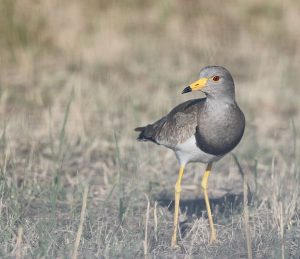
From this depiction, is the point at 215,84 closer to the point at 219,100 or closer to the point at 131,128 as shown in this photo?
the point at 219,100

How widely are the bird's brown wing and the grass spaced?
0.33 metres

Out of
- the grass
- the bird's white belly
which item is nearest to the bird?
the bird's white belly

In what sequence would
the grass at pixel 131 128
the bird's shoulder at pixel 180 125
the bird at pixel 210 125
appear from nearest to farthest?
1. the grass at pixel 131 128
2. the bird at pixel 210 125
3. the bird's shoulder at pixel 180 125

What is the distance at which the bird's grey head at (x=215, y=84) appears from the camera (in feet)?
17.6

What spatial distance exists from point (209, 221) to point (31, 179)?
5.28ft

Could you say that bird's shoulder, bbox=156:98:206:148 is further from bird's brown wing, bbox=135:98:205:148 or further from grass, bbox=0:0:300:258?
grass, bbox=0:0:300:258

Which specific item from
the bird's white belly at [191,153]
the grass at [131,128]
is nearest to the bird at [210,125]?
the bird's white belly at [191,153]

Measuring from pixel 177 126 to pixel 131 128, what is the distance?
2332 millimetres

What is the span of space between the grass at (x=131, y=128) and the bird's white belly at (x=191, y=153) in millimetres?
281

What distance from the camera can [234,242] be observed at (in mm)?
5051

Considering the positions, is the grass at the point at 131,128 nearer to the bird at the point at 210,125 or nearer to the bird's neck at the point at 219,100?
the bird at the point at 210,125

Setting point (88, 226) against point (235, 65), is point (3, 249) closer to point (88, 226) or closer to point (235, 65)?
point (88, 226)

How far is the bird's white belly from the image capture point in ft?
17.5

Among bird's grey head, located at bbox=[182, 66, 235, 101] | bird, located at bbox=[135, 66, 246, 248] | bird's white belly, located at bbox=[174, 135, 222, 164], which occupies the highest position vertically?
bird's grey head, located at bbox=[182, 66, 235, 101]
